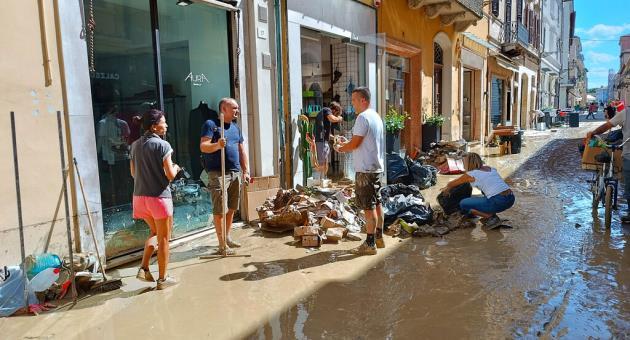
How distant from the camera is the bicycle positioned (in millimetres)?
6090

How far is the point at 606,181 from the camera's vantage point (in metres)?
6.43

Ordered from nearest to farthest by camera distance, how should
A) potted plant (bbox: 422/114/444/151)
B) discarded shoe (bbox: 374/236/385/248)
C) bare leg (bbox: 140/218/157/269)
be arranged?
bare leg (bbox: 140/218/157/269), discarded shoe (bbox: 374/236/385/248), potted plant (bbox: 422/114/444/151)

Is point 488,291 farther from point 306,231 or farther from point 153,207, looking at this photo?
point 153,207

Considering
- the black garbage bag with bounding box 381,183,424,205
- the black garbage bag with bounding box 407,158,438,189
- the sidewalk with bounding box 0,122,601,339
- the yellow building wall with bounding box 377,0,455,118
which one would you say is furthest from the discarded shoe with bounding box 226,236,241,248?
the yellow building wall with bounding box 377,0,455,118

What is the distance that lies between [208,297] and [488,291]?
8.06ft

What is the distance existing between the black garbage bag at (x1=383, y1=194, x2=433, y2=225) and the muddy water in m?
0.48

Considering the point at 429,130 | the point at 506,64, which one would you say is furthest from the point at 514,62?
the point at 429,130

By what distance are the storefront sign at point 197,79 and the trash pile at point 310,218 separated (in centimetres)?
185

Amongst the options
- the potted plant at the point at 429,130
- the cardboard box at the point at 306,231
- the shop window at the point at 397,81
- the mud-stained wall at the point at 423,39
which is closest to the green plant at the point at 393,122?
the shop window at the point at 397,81

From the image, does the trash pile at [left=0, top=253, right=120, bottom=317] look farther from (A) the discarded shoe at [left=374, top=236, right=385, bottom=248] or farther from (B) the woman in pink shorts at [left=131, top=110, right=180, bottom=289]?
(A) the discarded shoe at [left=374, top=236, right=385, bottom=248]

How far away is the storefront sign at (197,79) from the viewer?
6.12 metres

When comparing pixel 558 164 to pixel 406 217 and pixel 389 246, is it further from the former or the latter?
pixel 389 246

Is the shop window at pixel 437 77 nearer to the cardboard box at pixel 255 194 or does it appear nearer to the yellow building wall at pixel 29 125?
the cardboard box at pixel 255 194

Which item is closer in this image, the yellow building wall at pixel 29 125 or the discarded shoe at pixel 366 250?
the yellow building wall at pixel 29 125
